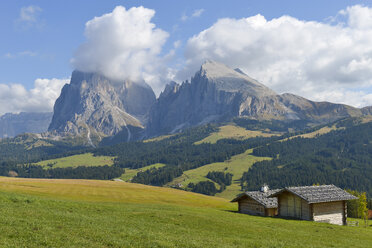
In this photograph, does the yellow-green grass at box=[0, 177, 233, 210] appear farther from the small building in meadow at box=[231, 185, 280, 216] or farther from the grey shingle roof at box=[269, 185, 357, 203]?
the grey shingle roof at box=[269, 185, 357, 203]

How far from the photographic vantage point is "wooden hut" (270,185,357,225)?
173 feet

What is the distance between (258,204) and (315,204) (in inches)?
470

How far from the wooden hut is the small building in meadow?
2203 millimetres

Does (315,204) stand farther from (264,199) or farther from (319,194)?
(264,199)

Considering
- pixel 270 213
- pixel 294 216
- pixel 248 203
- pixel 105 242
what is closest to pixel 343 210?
pixel 294 216

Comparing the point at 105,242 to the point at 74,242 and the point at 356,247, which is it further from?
the point at 356,247

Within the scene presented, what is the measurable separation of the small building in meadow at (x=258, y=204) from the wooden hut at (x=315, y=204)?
2203 millimetres

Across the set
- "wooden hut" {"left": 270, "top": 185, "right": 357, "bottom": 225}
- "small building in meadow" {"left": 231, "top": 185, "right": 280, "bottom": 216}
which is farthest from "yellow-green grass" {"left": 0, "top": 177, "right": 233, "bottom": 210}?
"wooden hut" {"left": 270, "top": 185, "right": 357, "bottom": 225}

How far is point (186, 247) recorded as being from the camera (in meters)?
21.7

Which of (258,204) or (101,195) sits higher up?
(258,204)

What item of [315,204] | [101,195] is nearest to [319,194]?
[315,204]

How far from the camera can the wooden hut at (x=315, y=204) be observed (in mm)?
52794

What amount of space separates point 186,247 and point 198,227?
41.6 ft

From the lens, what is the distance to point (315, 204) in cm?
5300
